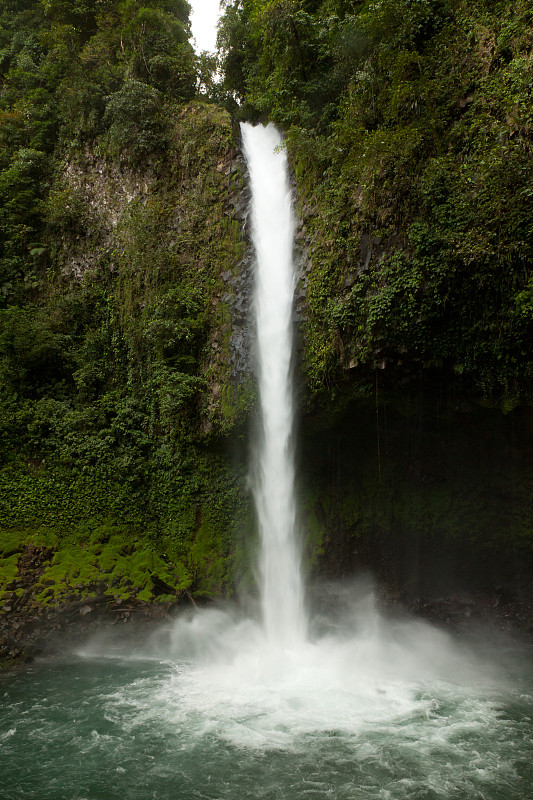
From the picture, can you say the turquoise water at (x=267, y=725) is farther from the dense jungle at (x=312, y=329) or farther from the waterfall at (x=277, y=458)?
the dense jungle at (x=312, y=329)

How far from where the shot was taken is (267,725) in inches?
259

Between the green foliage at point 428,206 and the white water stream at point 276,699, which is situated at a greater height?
the green foliage at point 428,206

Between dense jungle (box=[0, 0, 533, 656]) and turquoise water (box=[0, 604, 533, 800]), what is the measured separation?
67.1 inches

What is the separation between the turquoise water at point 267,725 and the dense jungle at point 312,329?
1704 millimetres

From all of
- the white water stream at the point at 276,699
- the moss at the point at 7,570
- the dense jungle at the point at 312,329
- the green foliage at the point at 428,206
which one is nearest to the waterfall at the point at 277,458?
the white water stream at the point at 276,699

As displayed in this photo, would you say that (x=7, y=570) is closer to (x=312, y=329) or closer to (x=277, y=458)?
(x=277, y=458)

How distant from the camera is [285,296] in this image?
10734 millimetres

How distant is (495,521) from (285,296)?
6490 millimetres

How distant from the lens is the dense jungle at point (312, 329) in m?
8.77

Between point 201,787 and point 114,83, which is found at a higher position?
point 114,83

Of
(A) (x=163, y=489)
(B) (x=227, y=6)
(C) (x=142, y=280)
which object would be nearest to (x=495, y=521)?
(A) (x=163, y=489)

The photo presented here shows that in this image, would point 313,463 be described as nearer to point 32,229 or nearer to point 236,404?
point 236,404

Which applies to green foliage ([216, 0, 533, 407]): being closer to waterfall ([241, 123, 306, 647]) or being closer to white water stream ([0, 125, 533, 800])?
waterfall ([241, 123, 306, 647])

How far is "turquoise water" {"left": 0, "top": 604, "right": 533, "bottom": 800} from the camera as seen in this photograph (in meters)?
5.36
